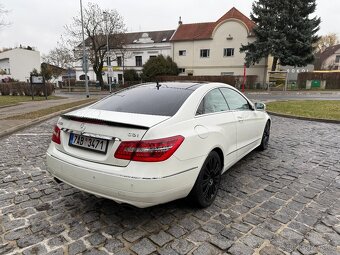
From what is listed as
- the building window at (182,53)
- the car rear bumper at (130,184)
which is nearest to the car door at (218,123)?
the car rear bumper at (130,184)

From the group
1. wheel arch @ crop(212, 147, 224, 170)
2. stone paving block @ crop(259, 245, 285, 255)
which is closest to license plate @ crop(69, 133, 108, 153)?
wheel arch @ crop(212, 147, 224, 170)

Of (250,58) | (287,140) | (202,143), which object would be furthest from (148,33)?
(202,143)

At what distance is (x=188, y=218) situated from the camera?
3.00 metres

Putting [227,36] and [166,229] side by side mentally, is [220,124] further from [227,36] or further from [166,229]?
[227,36]

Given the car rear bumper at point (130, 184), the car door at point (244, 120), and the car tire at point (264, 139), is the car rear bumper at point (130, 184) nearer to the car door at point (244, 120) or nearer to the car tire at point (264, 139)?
the car door at point (244, 120)

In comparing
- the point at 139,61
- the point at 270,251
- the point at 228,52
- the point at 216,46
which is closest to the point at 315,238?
the point at 270,251

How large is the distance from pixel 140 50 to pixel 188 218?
47840 millimetres

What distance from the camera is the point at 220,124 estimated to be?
3.41m

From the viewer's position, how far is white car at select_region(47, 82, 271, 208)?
2514 millimetres

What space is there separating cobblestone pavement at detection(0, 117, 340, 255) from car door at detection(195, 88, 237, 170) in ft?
2.11

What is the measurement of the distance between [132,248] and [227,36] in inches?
1583

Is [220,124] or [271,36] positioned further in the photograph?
[271,36]

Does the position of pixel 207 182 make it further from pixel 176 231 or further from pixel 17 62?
pixel 17 62

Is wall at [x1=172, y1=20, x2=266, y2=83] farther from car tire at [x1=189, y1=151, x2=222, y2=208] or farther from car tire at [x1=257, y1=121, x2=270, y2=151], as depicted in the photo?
car tire at [x1=189, y1=151, x2=222, y2=208]
